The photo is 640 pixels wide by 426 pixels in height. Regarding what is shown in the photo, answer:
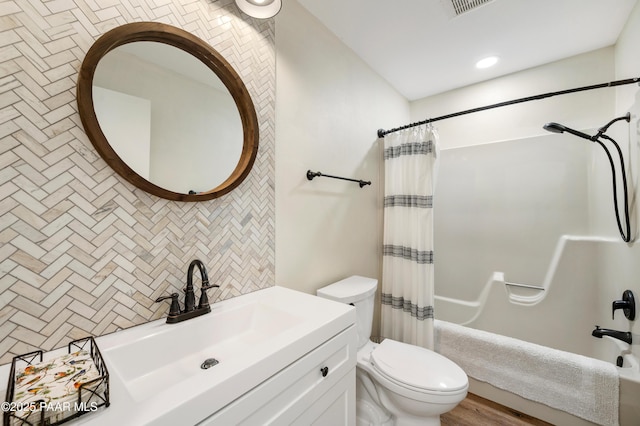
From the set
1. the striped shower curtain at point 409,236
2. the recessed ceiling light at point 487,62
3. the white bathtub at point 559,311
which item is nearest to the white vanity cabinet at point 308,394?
the striped shower curtain at point 409,236

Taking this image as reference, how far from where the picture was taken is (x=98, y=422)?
1.51ft

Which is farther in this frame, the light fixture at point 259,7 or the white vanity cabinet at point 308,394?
the light fixture at point 259,7

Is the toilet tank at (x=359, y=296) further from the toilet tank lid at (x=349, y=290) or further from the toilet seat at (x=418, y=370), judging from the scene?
the toilet seat at (x=418, y=370)

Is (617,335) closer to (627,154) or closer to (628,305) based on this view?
(628,305)

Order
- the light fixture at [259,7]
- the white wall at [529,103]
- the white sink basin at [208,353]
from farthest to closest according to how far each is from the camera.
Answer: the white wall at [529,103] → the light fixture at [259,7] → the white sink basin at [208,353]

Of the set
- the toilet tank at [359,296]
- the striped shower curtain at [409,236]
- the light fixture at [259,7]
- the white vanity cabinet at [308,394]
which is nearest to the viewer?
the white vanity cabinet at [308,394]

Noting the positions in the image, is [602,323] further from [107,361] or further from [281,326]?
[107,361]

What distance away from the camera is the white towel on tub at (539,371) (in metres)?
1.34

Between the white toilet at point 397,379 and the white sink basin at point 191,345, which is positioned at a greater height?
the white sink basin at point 191,345

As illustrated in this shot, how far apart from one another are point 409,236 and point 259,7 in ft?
5.40

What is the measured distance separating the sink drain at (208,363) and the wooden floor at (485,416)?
1506 millimetres

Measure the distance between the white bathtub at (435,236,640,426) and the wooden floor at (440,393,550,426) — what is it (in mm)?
41

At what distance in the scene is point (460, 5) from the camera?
143cm

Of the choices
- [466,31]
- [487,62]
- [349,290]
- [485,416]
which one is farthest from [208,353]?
[487,62]
